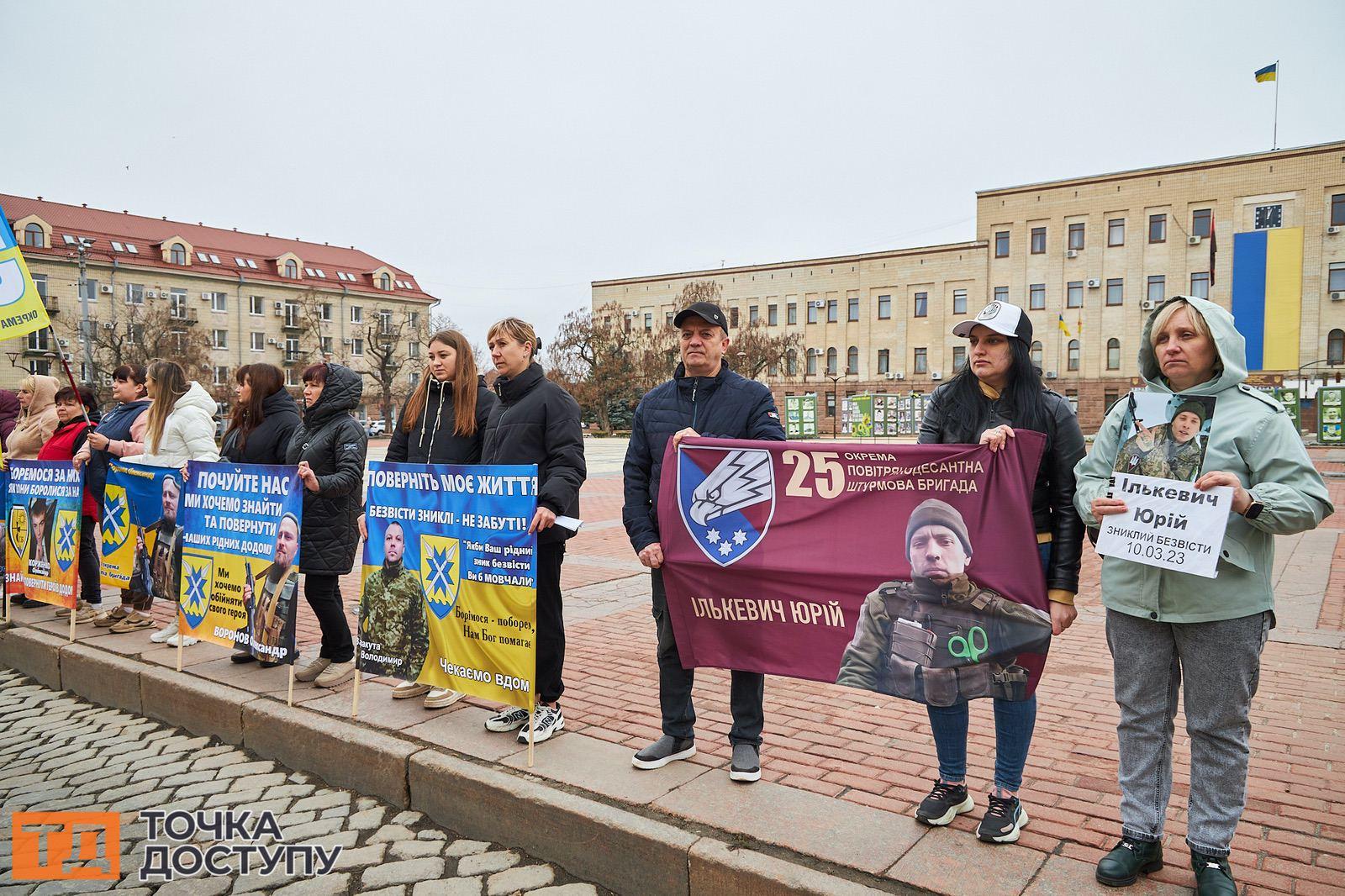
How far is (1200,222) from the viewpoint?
56.6 metres

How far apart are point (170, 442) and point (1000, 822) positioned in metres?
6.42

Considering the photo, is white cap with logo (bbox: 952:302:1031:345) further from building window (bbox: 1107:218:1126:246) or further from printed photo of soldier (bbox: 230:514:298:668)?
building window (bbox: 1107:218:1126:246)

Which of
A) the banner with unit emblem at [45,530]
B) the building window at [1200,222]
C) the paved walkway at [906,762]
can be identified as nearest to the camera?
the paved walkway at [906,762]

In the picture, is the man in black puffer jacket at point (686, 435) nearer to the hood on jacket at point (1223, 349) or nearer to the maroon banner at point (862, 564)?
the maroon banner at point (862, 564)

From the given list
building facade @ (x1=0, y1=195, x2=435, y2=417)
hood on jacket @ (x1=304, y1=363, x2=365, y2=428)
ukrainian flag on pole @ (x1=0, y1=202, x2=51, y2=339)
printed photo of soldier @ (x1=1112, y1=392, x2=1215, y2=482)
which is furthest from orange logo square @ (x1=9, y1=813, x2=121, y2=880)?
building facade @ (x1=0, y1=195, x2=435, y2=417)

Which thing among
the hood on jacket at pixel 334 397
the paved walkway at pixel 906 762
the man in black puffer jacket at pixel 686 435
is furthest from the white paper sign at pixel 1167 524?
the hood on jacket at pixel 334 397

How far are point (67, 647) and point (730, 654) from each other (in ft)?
17.4

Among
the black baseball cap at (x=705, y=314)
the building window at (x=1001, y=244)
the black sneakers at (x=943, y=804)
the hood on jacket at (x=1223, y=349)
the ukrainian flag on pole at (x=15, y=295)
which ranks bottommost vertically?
the black sneakers at (x=943, y=804)

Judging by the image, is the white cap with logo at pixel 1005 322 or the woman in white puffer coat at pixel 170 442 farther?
the woman in white puffer coat at pixel 170 442

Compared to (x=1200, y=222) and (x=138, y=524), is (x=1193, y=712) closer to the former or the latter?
(x=138, y=524)

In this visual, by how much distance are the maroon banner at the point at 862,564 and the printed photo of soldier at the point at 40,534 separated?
599 centimetres

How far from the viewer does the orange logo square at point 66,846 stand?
385cm

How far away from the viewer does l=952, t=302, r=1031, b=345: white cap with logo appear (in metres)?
3.41

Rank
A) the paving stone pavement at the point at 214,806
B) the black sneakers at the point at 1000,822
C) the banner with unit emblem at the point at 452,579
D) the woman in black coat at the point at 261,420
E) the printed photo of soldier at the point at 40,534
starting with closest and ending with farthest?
the black sneakers at the point at 1000,822 < the paving stone pavement at the point at 214,806 < the banner with unit emblem at the point at 452,579 < the woman in black coat at the point at 261,420 < the printed photo of soldier at the point at 40,534
